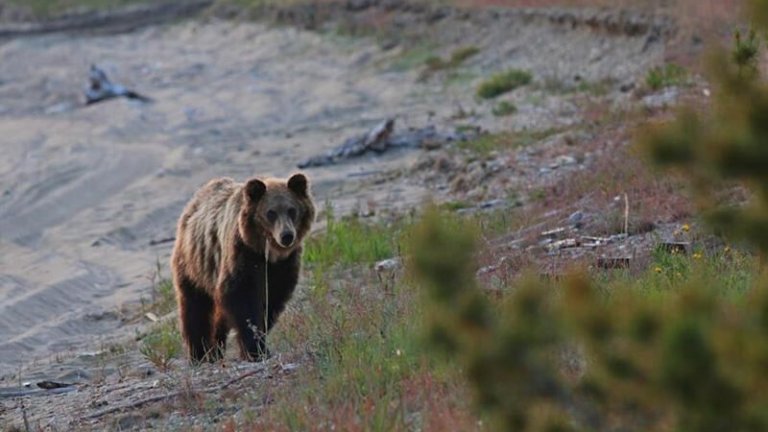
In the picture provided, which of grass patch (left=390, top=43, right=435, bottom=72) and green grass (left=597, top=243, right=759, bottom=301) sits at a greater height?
green grass (left=597, top=243, right=759, bottom=301)

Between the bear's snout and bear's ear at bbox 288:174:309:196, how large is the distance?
1.58 ft

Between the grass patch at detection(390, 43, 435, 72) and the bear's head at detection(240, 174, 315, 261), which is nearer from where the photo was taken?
the bear's head at detection(240, 174, 315, 261)

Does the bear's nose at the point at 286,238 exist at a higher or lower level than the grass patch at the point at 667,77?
higher

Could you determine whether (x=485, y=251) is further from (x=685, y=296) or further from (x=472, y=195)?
(x=685, y=296)

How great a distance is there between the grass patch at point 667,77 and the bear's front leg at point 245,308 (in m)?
11.0

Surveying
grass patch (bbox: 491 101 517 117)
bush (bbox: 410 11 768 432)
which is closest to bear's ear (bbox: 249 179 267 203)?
bush (bbox: 410 11 768 432)

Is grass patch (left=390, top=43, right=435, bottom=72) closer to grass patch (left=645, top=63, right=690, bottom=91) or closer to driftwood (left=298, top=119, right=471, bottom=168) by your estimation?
grass patch (left=645, top=63, right=690, bottom=91)

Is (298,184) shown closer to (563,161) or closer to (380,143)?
(563,161)

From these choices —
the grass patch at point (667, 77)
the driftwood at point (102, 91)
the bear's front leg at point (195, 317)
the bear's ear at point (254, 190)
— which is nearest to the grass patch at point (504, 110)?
the grass patch at point (667, 77)

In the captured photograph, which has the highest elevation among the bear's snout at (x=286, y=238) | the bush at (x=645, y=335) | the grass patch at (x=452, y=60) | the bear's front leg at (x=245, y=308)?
the bush at (x=645, y=335)

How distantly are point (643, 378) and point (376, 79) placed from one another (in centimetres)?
2515

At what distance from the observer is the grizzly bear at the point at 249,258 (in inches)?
375

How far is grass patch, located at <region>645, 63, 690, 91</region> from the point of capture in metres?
A: 19.8

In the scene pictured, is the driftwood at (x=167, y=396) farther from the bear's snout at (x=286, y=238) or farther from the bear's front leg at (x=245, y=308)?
the bear's snout at (x=286, y=238)
